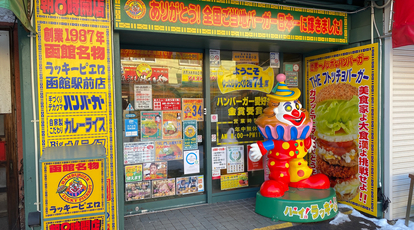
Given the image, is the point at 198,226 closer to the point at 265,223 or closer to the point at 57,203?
the point at 265,223

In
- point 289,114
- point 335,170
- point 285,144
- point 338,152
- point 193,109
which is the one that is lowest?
point 335,170

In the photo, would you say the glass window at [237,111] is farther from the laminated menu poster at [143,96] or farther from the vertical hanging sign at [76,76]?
the vertical hanging sign at [76,76]

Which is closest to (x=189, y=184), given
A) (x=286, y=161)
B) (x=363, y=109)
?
(x=286, y=161)

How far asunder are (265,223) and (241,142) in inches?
69.8

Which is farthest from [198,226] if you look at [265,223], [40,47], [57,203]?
[40,47]

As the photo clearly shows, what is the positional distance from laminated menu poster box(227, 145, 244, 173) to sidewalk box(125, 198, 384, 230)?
0.81 meters

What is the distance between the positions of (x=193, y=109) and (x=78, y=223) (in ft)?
10.0

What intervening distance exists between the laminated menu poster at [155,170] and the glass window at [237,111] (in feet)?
3.33

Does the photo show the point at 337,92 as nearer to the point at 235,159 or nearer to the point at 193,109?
the point at 235,159

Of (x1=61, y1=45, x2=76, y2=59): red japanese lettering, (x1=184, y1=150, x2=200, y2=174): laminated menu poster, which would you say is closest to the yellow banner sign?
(x1=184, y1=150, x2=200, y2=174): laminated menu poster

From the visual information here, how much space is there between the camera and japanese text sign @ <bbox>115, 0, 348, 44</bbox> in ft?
13.7

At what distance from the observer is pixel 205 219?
4918 millimetres

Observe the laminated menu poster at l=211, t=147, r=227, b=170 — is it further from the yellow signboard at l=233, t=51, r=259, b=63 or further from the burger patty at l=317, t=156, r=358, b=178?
the burger patty at l=317, t=156, r=358, b=178

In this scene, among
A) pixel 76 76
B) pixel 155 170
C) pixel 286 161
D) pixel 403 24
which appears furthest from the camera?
pixel 155 170
